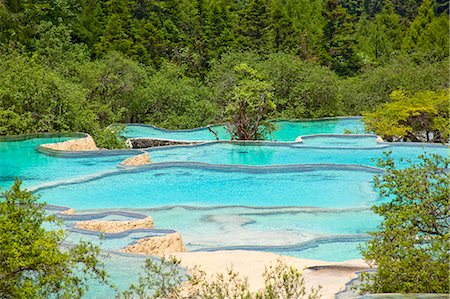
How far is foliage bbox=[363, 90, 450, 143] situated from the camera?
54.2 feet

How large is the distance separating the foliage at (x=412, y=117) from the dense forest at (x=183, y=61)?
164cm

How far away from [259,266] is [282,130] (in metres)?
12.6

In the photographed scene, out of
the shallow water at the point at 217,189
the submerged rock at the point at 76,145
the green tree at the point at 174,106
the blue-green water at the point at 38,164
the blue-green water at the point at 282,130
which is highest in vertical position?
the green tree at the point at 174,106

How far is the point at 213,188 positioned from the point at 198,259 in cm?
485

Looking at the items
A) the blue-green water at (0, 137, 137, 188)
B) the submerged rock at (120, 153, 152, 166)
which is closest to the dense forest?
the blue-green water at (0, 137, 137, 188)

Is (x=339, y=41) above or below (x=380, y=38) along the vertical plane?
below

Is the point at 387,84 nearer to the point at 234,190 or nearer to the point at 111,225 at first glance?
the point at 234,190

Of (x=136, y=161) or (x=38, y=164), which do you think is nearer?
(x=136, y=161)

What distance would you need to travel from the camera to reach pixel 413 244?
17.6ft

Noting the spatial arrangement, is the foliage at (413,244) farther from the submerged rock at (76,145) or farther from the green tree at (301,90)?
the green tree at (301,90)

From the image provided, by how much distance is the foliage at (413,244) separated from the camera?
5.00 meters

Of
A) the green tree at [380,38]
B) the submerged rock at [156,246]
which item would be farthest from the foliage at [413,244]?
the green tree at [380,38]

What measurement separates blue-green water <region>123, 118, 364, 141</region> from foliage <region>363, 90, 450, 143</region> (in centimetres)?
102

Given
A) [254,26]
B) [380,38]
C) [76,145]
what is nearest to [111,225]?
[76,145]
